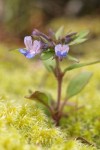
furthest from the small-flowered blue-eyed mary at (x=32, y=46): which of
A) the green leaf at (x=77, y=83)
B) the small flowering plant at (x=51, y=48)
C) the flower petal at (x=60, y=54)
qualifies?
the green leaf at (x=77, y=83)

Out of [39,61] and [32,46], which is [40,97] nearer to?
[32,46]

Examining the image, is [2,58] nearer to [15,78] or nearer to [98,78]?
[15,78]

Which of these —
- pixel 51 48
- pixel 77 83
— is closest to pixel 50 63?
pixel 51 48

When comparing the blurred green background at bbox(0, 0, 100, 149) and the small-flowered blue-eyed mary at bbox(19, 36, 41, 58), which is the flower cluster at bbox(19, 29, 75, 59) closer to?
the small-flowered blue-eyed mary at bbox(19, 36, 41, 58)

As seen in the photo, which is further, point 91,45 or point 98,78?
point 91,45

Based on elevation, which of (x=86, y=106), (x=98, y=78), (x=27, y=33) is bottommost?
(x=86, y=106)

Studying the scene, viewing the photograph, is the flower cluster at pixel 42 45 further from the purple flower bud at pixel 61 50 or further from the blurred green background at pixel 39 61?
the blurred green background at pixel 39 61

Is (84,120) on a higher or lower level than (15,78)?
lower

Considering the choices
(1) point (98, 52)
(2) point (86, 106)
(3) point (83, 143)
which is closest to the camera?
(3) point (83, 143)

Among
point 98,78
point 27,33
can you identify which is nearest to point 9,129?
point 98,78
